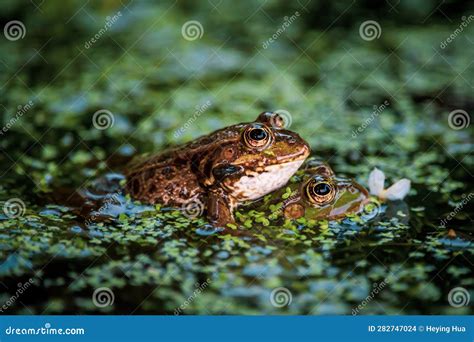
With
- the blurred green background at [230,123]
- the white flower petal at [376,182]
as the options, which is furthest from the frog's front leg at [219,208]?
the white flower petal at [376,182]

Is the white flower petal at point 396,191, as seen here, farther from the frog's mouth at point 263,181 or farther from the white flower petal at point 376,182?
the frog's mouth at point 263,181

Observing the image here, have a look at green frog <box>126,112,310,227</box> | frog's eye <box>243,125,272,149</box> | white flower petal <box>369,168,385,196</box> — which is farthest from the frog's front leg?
white flower petal <box>369,168,385,196</box>

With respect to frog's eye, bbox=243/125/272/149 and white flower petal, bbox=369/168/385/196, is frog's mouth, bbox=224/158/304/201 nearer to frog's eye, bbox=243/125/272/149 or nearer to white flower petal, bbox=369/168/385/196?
frog's eye, bbox=243/125/272/149

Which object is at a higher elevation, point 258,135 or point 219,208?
point 258,135

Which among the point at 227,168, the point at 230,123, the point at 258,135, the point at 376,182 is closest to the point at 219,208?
the point at 227,168

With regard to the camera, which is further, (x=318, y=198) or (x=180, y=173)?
(x=180, y=173)

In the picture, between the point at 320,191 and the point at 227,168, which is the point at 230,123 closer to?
the point at 227,168

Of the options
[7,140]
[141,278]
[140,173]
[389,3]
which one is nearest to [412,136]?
[389,3]

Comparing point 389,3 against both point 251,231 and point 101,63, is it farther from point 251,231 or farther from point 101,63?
point 251,231
